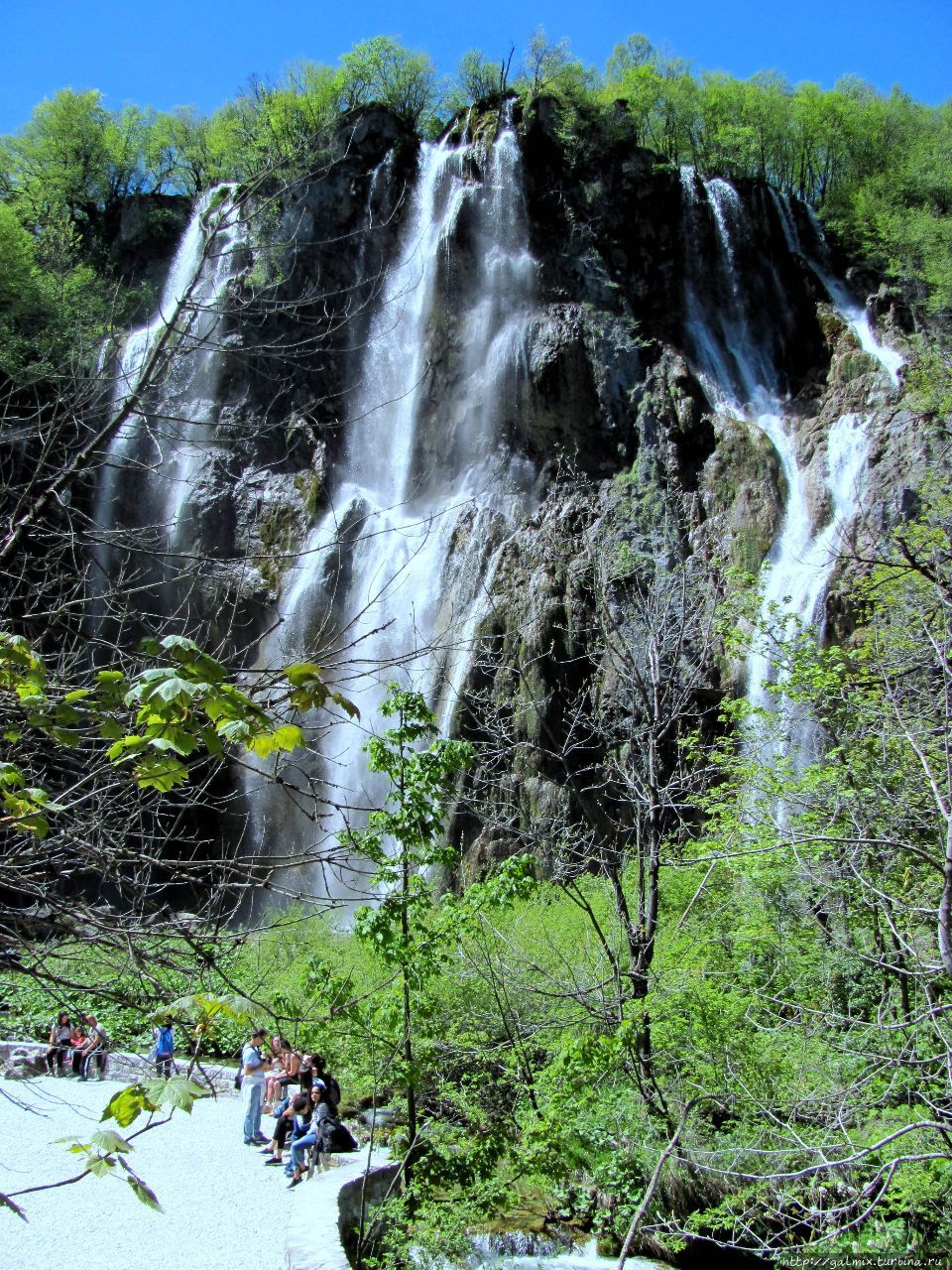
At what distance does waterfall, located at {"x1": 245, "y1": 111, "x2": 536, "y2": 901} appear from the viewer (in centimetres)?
2162

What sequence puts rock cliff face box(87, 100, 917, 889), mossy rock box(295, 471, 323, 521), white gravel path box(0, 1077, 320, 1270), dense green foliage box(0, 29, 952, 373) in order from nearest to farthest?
white gravel path box(0, 1077, 320, 1270) < rock cliff face box(87, 100, 917, 889) < mossy rock box(295, 471, 323, 521) < dense green foliage box(0, 29, 952, 373)

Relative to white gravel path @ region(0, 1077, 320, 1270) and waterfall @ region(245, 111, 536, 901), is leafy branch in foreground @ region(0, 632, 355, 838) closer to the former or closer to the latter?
white gravel path @ region(0, 1077, 320, 1270)

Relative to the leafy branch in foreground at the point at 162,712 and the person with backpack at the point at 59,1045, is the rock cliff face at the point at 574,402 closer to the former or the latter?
the person with backpack at the point at 59,1045

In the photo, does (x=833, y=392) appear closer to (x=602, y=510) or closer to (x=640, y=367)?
(x=640, y=367)

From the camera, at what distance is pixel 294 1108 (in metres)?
9.62

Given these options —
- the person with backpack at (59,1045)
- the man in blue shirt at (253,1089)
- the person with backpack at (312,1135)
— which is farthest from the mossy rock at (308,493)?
the person with backpack at (312,1135)

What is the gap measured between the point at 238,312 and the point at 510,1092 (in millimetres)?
7496

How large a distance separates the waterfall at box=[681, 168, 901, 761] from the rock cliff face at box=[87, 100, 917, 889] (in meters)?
0.10

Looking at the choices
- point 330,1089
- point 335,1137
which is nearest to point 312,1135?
point 330,1089

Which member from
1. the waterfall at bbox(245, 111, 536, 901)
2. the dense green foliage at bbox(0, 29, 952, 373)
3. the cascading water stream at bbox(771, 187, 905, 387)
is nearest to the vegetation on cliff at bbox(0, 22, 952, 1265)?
the waterfall at bbox(245, 111, 536, 901)

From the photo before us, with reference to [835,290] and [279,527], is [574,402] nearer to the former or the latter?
[279,527]

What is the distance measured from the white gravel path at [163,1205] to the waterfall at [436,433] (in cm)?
983

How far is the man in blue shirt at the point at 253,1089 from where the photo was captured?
1048 centimetres

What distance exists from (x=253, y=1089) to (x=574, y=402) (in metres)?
17.6
